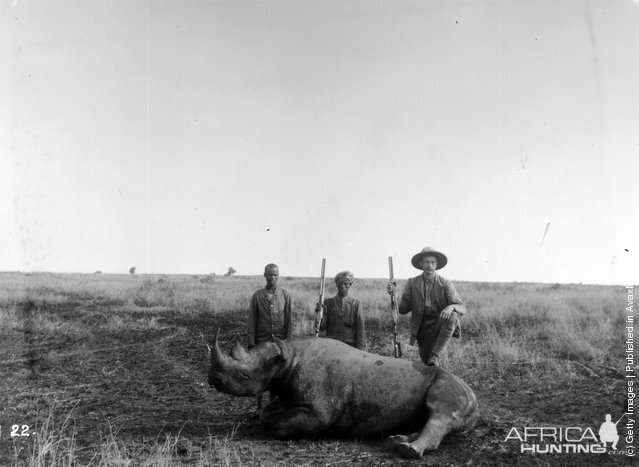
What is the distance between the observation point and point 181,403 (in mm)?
7789

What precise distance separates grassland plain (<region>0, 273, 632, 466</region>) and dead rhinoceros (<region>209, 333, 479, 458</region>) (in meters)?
0.23

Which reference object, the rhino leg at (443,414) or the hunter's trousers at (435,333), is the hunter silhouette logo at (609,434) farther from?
the hunter's trousers at (435,333)

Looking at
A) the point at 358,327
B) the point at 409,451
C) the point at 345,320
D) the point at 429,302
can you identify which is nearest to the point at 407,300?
the point at 429,302

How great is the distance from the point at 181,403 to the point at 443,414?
13.6 feet

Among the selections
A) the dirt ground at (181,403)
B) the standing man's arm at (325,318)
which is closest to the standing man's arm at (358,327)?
the standing man's arm at (325,318)

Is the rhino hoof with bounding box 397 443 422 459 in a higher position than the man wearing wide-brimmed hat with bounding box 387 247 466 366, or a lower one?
lower

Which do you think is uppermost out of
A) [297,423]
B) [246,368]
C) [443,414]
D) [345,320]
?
[345,320]

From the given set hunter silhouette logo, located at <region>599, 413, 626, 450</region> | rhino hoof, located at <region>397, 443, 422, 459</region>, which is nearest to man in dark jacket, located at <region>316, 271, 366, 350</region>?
rhino hoof, located at <region>397, 443, 422, 459</region>

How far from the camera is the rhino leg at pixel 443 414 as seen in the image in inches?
201

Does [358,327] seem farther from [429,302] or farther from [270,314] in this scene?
[270,314]

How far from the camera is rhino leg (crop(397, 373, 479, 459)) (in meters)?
5.11

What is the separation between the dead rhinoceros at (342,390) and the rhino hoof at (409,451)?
284 mm

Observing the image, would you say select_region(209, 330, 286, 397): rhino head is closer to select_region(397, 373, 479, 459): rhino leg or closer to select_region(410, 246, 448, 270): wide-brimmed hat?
select_region(397, 373, 479, 459): rhino leg

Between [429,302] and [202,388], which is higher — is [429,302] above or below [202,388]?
above
